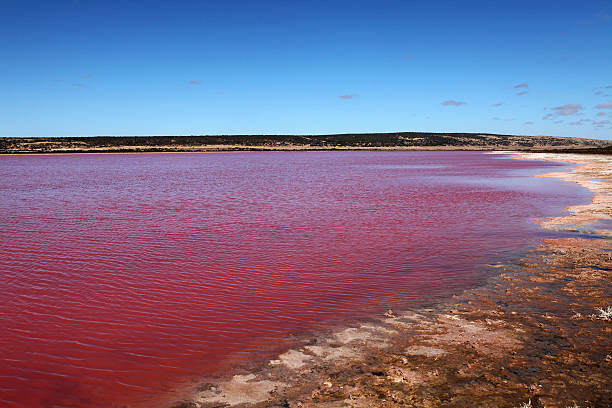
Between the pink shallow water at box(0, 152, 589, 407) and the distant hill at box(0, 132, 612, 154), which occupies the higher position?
the distant hill at box(0, 132, 612, 154)

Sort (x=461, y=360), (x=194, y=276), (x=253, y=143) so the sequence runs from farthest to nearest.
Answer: (x=253, y=143), (x=194, y=276), (x=461, y=360)

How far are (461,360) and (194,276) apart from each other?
521 cm

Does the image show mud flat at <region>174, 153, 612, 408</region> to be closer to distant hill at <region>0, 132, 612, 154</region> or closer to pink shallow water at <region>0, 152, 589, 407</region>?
pink shallow water at <region>0, 152, 589, 407</region>

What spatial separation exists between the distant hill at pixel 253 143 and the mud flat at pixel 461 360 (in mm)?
100469

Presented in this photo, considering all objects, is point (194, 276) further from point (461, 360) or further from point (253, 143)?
point (253, 143)

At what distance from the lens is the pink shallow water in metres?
5.10

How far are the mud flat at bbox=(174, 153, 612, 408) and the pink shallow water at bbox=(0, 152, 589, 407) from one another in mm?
591

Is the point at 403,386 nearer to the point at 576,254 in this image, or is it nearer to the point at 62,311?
the point at 62,311

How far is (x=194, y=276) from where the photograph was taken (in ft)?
27.4

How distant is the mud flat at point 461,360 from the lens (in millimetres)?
4160

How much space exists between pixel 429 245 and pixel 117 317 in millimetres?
7134

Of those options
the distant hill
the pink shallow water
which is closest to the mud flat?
the pink shallow water

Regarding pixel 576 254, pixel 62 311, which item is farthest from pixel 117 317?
pixel 576 254

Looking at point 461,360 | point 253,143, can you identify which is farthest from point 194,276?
point 253,143
